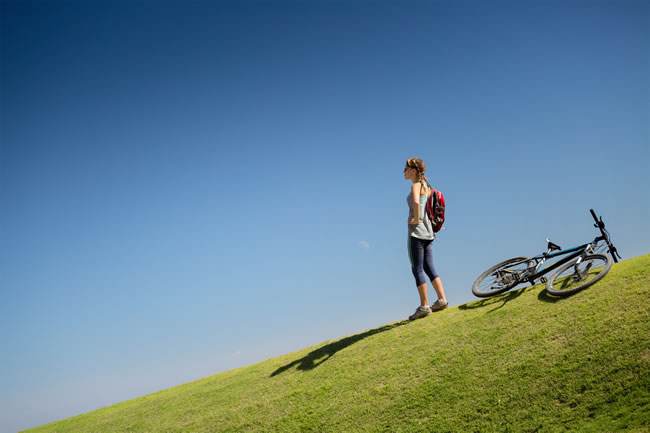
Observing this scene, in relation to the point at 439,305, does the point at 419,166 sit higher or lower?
higher

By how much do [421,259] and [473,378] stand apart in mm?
3399

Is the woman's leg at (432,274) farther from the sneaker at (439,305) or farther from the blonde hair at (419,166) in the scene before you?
the blonde hair at (419,166)

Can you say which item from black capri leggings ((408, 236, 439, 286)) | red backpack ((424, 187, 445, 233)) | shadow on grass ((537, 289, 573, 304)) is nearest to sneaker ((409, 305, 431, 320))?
black capri leggings ((408, 236, 439, 286))

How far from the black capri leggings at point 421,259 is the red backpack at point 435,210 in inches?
18.6

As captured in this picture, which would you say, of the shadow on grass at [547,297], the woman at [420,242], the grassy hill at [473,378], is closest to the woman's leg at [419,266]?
the woman at [420,242]

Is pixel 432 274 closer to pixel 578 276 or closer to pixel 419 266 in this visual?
pixel 419 266

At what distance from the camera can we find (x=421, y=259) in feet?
28.4

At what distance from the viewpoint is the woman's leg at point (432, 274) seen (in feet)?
28.3

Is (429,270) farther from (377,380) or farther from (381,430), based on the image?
(381,430)

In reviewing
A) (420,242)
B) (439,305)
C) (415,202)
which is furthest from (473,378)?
(415,202)

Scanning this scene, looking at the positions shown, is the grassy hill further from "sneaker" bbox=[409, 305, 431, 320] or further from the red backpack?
the red backpack

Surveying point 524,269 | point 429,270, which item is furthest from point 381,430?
point 524,269

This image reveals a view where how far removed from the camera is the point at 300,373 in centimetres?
773

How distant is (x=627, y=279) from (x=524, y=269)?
2.34 m
